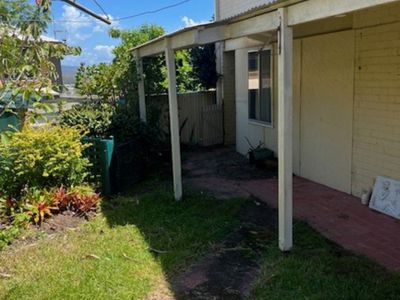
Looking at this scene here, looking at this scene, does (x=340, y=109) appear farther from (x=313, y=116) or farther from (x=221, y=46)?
(x=221, y=46)

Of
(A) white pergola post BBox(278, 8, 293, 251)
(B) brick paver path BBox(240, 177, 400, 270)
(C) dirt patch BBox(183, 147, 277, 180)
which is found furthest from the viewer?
(C) dirt patch BBox(183, 147, 277, 180)

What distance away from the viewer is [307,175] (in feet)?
26.2

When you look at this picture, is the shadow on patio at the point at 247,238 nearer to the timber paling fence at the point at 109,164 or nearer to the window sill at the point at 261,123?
the timber paling fence at the point at 109,164

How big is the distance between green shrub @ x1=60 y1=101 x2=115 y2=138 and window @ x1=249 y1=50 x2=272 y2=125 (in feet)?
11.0

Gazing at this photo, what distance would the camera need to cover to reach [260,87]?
9.63 m

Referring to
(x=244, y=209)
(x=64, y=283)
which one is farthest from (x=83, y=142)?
(x=64, y=283)

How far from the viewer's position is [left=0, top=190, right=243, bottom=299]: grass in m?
4.20

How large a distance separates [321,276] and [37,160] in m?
4.39

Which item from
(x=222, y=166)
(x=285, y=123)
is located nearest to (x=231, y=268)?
(x=285, y=123)

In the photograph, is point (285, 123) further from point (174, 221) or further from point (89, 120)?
point (89, 120)

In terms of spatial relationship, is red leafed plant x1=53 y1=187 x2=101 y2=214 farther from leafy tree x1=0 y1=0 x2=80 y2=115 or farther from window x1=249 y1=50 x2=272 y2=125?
window x1=249 y1=50 x2=272 y2=125

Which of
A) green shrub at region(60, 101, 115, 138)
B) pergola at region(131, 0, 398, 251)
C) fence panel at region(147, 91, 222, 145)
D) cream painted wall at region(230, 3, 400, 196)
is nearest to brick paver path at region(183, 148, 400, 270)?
cream painted wall at region(230, 3, 400, 196)

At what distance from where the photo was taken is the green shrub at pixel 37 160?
250 inches

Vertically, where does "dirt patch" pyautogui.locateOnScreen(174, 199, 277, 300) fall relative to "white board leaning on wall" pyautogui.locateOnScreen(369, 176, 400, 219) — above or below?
below
